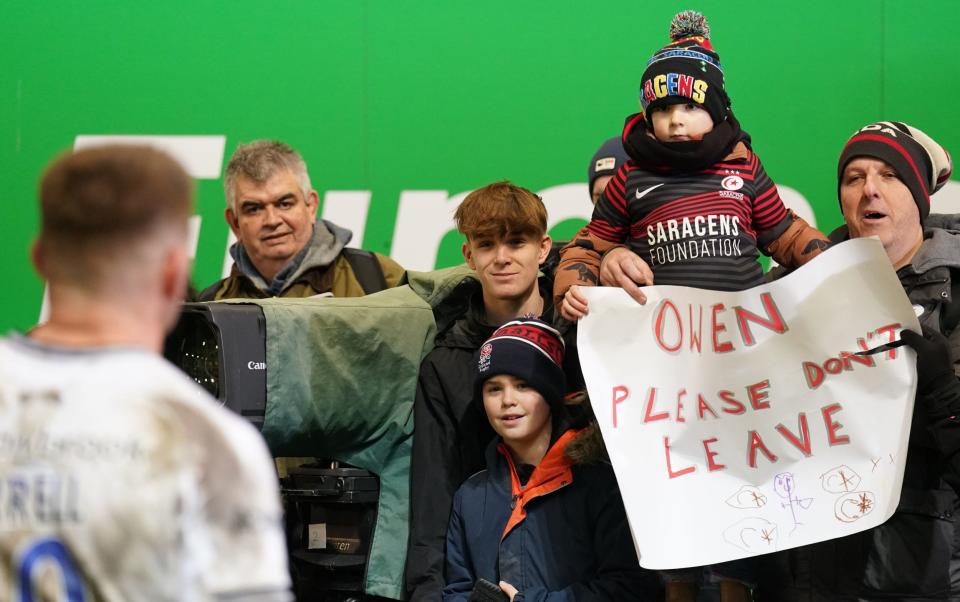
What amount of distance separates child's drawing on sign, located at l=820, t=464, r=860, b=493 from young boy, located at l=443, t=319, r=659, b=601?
43 cm

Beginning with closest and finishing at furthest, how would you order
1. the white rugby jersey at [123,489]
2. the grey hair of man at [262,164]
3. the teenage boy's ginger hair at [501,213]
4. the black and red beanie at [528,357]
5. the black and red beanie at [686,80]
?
the white rugby jersey at [123,489]
the black and red beanie at [686,80]
the black and red beanie at [528,357]
the teenage boy's ginger hair at [501,213]
the grey hair of man at [262,164]

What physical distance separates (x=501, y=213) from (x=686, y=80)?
62 cm

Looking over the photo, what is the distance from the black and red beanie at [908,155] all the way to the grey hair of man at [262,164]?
1.53 m

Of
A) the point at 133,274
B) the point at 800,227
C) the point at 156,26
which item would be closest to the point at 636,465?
the point at 800,227

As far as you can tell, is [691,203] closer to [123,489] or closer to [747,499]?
[747,499]

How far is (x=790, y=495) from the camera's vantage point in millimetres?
2365

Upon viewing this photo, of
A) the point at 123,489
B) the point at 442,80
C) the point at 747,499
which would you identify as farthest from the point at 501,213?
the point at 123,489

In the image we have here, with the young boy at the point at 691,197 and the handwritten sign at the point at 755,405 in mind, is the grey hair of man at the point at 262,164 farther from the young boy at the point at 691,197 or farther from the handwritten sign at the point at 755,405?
the handwritten sign at the point at 755,405

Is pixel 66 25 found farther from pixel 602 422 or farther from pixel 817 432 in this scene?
pixel 817 432

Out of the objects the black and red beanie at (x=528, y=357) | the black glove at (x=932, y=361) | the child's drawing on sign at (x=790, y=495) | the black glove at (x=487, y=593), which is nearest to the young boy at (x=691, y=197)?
the black and red beanie at (x=528, y=357)

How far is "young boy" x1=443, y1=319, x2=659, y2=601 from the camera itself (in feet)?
8.39

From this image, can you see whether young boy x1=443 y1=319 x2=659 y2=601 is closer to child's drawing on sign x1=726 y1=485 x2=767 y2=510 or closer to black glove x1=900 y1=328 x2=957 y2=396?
child's drawing on sign x1=726 y1=485 x2=767 y2=510

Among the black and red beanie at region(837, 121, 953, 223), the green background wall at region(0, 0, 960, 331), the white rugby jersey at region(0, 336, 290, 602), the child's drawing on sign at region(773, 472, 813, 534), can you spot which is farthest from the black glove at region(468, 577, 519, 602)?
the green background wall at region(0, 0, 960, 331)

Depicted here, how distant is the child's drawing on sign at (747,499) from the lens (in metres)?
2.37
